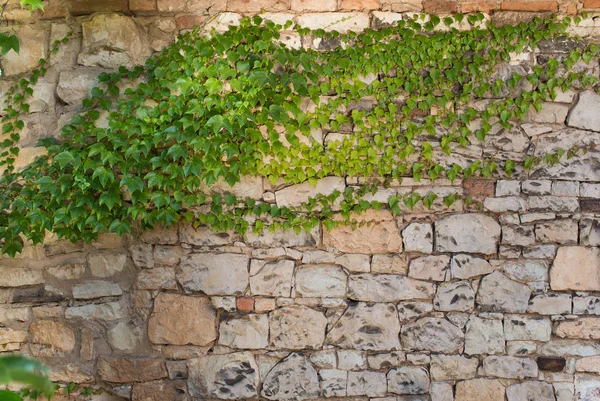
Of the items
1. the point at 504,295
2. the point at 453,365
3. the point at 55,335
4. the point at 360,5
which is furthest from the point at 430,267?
the point at 55,335

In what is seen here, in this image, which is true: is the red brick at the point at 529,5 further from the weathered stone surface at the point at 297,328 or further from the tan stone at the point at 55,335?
the tan stone at the point at 55,335

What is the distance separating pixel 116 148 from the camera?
277 centimetres

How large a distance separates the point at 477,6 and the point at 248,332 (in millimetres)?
2148

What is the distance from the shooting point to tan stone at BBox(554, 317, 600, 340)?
2.82 meters

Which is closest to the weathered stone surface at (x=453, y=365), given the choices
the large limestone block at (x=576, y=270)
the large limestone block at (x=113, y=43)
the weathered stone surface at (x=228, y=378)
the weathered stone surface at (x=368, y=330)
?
the weathered stone surface at (x=368, y=330)

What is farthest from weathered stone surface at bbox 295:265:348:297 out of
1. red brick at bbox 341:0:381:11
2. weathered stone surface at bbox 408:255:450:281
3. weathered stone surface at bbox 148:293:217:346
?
red brick at bbox 341:0:381:11

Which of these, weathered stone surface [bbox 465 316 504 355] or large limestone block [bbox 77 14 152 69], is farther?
large limestone block [bbox 77 14 152 69]

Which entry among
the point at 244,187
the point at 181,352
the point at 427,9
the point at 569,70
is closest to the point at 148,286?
the point at 181,352

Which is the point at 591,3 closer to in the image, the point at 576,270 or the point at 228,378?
the point at 576,270

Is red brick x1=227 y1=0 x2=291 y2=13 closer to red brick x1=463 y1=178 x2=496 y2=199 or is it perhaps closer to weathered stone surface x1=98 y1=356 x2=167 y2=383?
red brick x1=463 y1=178 x2=496 y2=199

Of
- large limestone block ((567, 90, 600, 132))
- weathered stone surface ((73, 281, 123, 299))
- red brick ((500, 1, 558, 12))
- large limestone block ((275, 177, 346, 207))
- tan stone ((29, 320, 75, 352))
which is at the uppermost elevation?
red brick ((500, 1, 558, 12))

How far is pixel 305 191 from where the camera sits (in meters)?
2.87

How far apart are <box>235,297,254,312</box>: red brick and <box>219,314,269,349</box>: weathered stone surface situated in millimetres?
38

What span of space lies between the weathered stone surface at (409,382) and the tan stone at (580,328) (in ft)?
2.45
